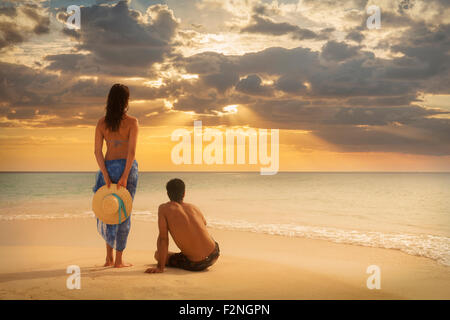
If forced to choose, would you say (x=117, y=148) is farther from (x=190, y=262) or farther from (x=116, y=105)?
(x=190, y=262)

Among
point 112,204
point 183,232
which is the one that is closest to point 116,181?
point 112,204

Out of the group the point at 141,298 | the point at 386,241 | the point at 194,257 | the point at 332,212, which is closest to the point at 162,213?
the point at 194,257

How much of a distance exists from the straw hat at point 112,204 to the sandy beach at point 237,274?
0.62 m

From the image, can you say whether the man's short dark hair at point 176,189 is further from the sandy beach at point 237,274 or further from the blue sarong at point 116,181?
the sandy beach at point 237,274

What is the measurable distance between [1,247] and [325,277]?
17.5 feet

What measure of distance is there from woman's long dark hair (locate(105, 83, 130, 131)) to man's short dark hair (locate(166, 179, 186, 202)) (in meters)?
0.91

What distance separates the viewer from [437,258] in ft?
22.6

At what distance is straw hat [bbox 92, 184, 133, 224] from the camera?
14.2ft

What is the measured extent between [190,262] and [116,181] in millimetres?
1261

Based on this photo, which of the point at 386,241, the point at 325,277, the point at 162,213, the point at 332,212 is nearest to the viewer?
the point at 162,213

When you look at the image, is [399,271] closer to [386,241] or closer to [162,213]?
[386,241]

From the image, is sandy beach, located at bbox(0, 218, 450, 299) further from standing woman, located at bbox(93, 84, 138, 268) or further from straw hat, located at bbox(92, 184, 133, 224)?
straw hat, located at bbox(92, 184, 133, 224)

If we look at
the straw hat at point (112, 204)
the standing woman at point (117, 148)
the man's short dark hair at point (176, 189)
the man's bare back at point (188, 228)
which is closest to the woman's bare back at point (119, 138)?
the standing woman at point (117, 148)

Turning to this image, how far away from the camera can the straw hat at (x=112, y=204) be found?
4.34 m
